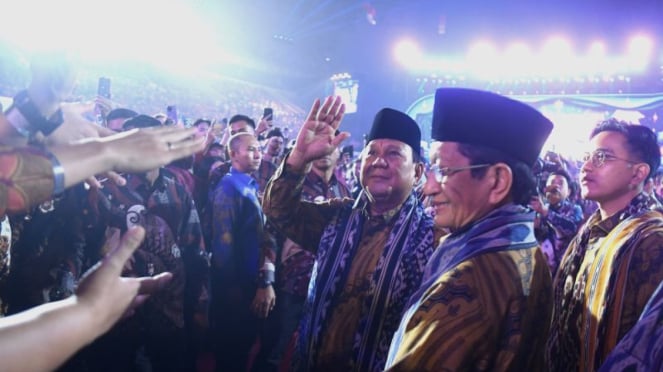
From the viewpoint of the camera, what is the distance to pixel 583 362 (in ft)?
8.46

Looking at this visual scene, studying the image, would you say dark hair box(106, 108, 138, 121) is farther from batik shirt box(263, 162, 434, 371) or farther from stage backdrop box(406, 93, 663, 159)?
stage backdrop box(406, 93, 663, 159)

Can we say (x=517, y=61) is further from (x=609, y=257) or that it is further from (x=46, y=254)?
(x=46, y=254)

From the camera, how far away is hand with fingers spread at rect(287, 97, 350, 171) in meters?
2.78

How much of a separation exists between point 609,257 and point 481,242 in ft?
5.08

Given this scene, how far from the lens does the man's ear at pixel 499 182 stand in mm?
1771

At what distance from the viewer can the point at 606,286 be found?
8.40 feet

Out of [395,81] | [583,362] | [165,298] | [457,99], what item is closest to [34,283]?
[165,298]

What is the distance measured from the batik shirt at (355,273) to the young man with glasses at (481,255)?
77cm

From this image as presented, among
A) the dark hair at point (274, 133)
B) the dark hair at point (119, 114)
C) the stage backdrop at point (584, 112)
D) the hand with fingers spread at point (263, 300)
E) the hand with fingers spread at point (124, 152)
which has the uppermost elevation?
the stage backdrop at point (584, 112)

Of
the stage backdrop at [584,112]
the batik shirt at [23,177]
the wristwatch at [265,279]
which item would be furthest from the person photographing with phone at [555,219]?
the stage backdrop at [584,112]

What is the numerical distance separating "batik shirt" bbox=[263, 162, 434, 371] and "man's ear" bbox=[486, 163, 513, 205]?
94 cm

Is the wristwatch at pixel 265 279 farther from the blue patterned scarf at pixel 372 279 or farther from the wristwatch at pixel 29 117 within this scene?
the wristwatch at pixel 29 117

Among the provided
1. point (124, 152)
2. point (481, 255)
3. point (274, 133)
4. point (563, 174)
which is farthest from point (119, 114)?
point (563, 174)

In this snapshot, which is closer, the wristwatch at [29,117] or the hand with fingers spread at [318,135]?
the wristwatch at [29,117]
